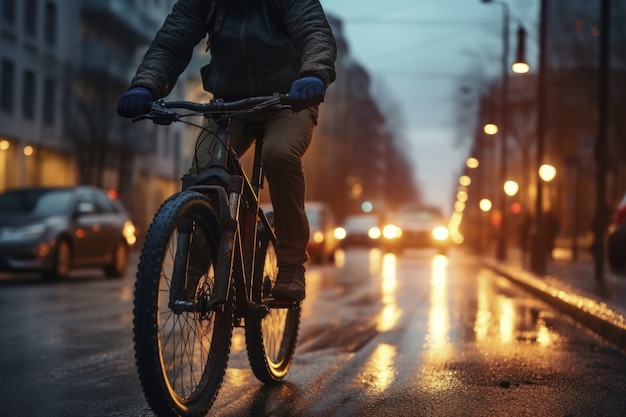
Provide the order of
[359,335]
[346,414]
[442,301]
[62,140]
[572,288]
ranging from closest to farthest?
[346,414] → [359,335] → [442,301] → [572,288] → [62,140]

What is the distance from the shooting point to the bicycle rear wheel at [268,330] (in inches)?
232

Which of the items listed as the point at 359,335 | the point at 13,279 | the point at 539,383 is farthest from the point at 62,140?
the point at 539,383

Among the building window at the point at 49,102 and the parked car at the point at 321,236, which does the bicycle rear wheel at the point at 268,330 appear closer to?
the parked car at the point at 321,236

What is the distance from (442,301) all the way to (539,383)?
775cm

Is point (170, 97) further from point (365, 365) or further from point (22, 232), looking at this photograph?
point (365, 365)

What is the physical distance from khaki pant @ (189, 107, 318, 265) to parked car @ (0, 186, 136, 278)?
470 inches

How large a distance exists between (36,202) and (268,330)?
1308 centimetres

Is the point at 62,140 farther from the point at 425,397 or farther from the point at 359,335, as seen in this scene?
the point at 425,397

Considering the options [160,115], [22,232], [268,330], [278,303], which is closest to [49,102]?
[22,232]

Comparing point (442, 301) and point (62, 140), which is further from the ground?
point (62, 140)

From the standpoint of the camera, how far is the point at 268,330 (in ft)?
20.5

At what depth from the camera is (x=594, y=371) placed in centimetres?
705

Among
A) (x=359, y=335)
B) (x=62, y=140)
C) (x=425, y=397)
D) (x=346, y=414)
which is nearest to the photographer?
(x=346, y=414)

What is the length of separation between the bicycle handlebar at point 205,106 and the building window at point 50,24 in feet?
126
